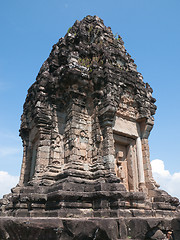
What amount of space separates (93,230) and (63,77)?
572 centimetres

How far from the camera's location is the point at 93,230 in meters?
4.39

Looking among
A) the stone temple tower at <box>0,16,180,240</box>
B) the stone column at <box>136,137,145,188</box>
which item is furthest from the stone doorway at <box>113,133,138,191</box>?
the stone column at <box>136,137,145,188</box>

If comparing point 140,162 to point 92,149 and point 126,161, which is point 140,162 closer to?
point 126,161

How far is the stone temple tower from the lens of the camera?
5680 mm

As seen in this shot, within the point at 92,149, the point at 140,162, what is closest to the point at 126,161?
the point at 140,162

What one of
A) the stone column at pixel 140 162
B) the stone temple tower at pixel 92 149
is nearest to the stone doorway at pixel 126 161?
the stone temple tower at pixel 92 149

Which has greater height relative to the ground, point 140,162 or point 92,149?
point 92,149

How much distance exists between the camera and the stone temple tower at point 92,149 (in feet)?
18.6

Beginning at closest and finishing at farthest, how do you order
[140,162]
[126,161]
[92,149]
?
[92,149]
[140,162]
[126,161]

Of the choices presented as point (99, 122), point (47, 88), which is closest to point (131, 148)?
point (99, 122)

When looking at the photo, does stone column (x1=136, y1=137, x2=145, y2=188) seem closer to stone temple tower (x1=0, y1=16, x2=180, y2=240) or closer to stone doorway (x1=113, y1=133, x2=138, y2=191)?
stone temple tower (x1=0, y1=16, x2=180, y2=240)

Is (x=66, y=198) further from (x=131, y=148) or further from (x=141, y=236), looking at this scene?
(x=131, y=148)

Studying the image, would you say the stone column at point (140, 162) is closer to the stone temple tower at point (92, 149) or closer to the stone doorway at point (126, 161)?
→ the stone temple tower at point (92, 149)

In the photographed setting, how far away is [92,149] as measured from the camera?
775 cm
